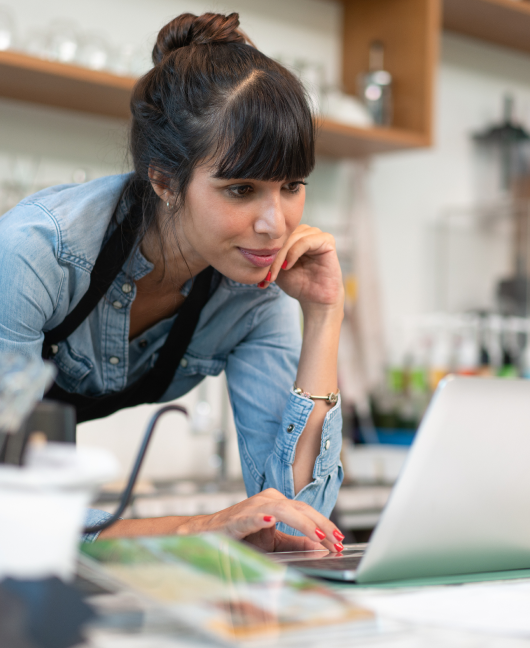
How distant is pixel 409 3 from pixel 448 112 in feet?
2.04

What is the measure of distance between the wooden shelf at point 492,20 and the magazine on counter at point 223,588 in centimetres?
252

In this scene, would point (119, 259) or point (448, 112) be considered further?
point (448, 112)

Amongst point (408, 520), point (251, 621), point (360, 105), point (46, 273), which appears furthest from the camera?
point (360, 105)

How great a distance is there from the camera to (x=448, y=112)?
307 centimetres

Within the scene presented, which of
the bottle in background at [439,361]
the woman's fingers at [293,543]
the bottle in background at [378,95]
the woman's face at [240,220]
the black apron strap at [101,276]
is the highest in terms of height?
the bottle in background at [378,95]

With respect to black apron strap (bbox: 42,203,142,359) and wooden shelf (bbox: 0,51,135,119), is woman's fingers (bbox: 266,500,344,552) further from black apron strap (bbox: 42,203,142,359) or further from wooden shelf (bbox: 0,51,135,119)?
wooden shelf (bbox: 0,51,135,119)

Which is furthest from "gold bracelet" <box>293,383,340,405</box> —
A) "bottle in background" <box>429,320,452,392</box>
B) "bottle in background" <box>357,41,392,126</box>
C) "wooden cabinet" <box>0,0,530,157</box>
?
"bottle in background" <box>357,41,392,126</box>

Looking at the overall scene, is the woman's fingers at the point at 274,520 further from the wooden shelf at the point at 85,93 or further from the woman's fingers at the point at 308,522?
the wooden shelf at the point at 85,93

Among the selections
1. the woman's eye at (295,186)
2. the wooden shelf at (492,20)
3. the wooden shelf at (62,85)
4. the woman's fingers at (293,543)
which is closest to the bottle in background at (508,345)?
the wooden shelf at (492,20)

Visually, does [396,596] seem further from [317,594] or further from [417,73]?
[417,73]

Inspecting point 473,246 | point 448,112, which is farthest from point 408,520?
point 448,112

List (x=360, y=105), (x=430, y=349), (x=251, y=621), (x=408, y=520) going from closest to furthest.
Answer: (x=251, y=621) → (x=408, y=520) → (x=360, y=105) → (x=430, y=349)

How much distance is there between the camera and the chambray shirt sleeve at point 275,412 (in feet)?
3.84

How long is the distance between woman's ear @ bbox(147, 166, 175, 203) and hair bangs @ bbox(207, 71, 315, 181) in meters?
0.12
